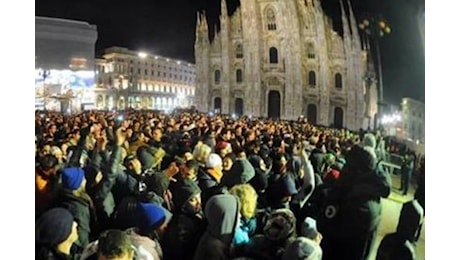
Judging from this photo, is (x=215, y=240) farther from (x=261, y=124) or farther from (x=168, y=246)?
(x=261, y=124)

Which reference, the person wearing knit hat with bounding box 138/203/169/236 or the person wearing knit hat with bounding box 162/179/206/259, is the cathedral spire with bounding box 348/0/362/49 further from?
the person wearing knit hat with bounding box 138/203/169/236

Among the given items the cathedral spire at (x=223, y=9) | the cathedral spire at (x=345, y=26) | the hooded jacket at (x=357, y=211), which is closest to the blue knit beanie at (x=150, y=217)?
the hooded jacket at (x=357, y=211)

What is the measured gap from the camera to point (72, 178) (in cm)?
344

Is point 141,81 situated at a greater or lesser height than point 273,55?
lesser

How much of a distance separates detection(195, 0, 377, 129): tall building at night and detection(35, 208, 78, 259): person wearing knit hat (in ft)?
3.52

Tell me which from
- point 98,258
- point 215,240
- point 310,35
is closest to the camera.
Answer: point 98,258

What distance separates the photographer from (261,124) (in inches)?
143

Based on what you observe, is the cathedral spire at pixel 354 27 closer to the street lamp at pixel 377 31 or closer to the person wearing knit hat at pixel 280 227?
the street lamp at pixel 377 31

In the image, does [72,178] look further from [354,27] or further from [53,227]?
[354,27]

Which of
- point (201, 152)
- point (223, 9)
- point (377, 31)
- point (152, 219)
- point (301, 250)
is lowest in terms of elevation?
point (301, 250)

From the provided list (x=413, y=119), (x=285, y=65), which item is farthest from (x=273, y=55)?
(x=413, y=119)

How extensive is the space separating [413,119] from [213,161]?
46.8 inches
